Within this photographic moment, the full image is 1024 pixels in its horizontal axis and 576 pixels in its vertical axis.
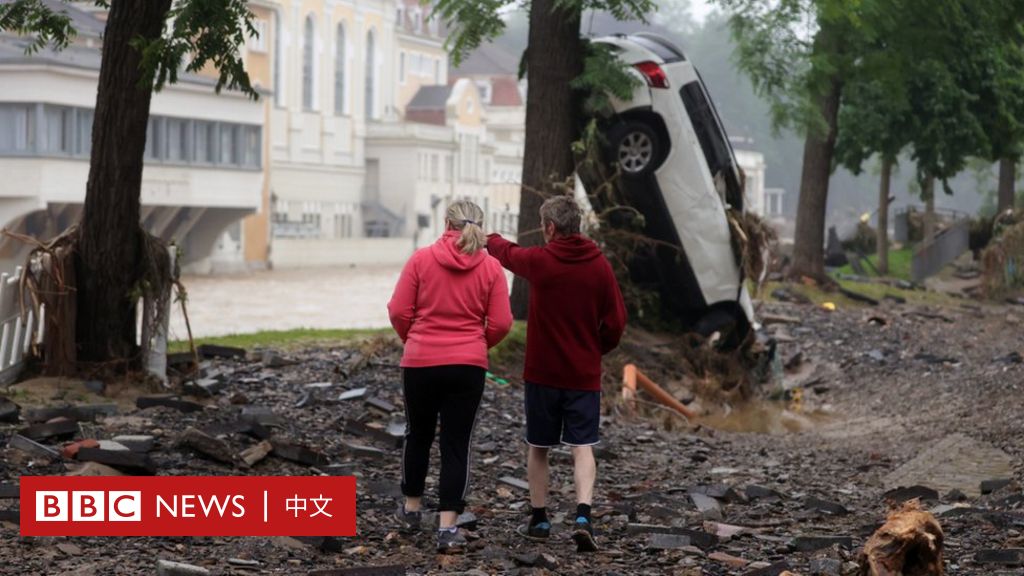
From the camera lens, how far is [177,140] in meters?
65.2

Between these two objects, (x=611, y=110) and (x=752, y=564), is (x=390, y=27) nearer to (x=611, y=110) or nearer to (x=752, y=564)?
(x=611, y=110)

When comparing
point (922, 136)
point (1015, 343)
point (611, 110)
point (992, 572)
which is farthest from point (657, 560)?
point (922, 136)

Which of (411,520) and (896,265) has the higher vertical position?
(411,520)

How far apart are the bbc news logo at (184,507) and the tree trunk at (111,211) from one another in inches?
159

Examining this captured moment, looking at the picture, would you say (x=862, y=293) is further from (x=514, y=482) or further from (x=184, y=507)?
(x=184, y=507)

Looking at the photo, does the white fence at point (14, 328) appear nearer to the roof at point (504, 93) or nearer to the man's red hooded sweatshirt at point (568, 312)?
the man's red hooded sweatshirt at point (568, 312)

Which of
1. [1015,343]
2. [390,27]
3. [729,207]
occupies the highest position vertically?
[390,27]

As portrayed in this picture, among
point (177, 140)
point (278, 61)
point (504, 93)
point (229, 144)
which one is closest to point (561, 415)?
point (177, 140)

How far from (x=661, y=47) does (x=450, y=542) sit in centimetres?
1167

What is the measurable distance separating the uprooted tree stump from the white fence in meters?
8.03

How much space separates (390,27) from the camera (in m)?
106

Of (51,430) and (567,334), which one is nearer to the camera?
(567,334)

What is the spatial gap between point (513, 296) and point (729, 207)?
8.86 feet

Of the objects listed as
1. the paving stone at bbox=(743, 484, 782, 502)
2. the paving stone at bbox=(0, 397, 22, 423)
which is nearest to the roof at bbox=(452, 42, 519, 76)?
the paving stone at bbox=(0, 397, 22, 423)
